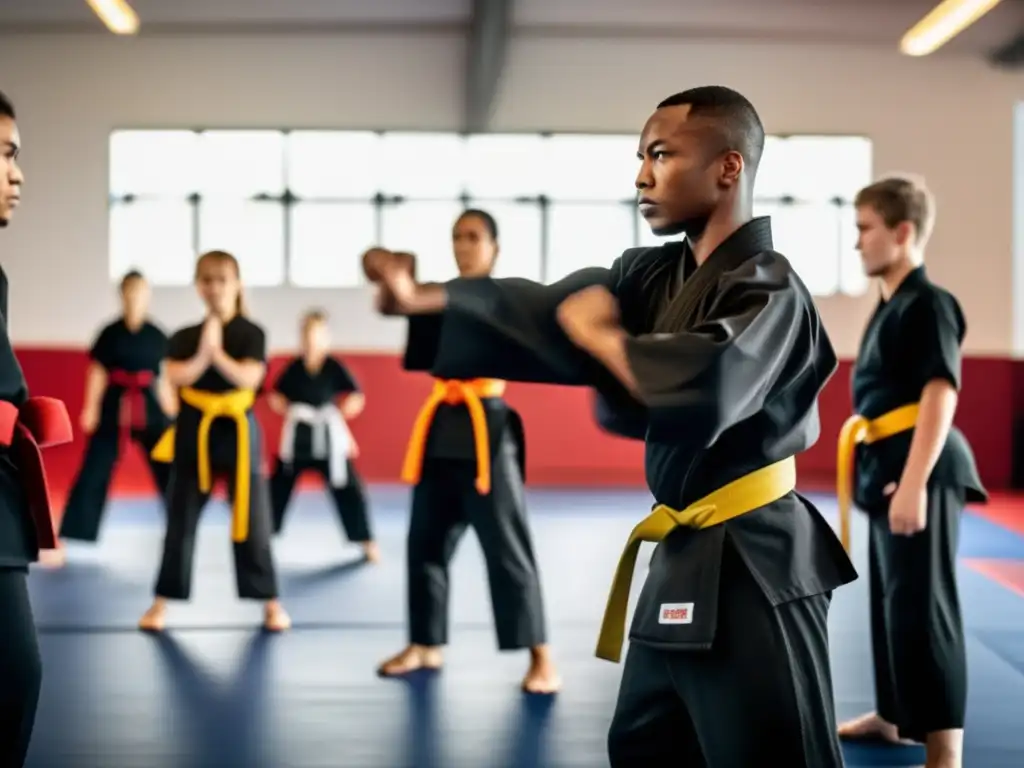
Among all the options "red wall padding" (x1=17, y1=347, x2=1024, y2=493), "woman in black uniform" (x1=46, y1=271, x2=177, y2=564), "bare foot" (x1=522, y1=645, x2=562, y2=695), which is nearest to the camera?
"bare foot" (x1=522, y1=645, x2=562, y2=695)

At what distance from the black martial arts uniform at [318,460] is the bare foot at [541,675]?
2.32 m

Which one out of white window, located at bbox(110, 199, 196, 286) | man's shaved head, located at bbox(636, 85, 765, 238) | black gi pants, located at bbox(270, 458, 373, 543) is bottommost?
black gi pants, located at bbox(270, 458, 373, 543)

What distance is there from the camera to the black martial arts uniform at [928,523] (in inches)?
98.2

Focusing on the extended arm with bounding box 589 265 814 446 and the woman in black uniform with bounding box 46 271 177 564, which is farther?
the woman in black uniform with bounding box 46 271 177 564

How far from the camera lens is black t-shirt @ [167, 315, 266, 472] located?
402 cm

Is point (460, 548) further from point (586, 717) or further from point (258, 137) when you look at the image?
point (258, 137)

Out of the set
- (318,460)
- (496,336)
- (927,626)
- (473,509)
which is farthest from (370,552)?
(496,336)

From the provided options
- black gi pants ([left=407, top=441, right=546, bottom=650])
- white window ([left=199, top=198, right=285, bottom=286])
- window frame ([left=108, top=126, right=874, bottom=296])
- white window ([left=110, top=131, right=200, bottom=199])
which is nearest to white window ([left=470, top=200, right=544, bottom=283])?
window frame ([left=108, top=126, right=874, bottom=296])

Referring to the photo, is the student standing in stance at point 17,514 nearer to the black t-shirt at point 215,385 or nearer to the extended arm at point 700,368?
the extended arm at point 700,368

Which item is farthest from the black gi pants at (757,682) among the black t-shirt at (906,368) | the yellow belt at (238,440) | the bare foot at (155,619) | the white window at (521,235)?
the white window at (521,235)

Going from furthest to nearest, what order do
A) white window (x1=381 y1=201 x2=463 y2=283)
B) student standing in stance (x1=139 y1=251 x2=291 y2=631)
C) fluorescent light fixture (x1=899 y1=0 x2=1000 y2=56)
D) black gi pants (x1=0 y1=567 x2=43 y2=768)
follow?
white window (x1=381 y1=201 x2=463 y2=283) < fluorescent light fixture (x1=899 y1=0 x2=1000 y2=56) < student standing in stance (x1=139 y1=251 x2=291 y2=631) < black gi pants (x1=0 y1=567 x2=43 y2=768)

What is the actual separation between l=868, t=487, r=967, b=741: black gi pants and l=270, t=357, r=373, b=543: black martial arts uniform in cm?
342

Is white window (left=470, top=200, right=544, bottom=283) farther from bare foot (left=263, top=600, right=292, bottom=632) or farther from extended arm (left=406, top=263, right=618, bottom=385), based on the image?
extended arm (left=406, top=263, right=618, bottom=385)

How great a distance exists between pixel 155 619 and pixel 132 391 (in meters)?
1.97
